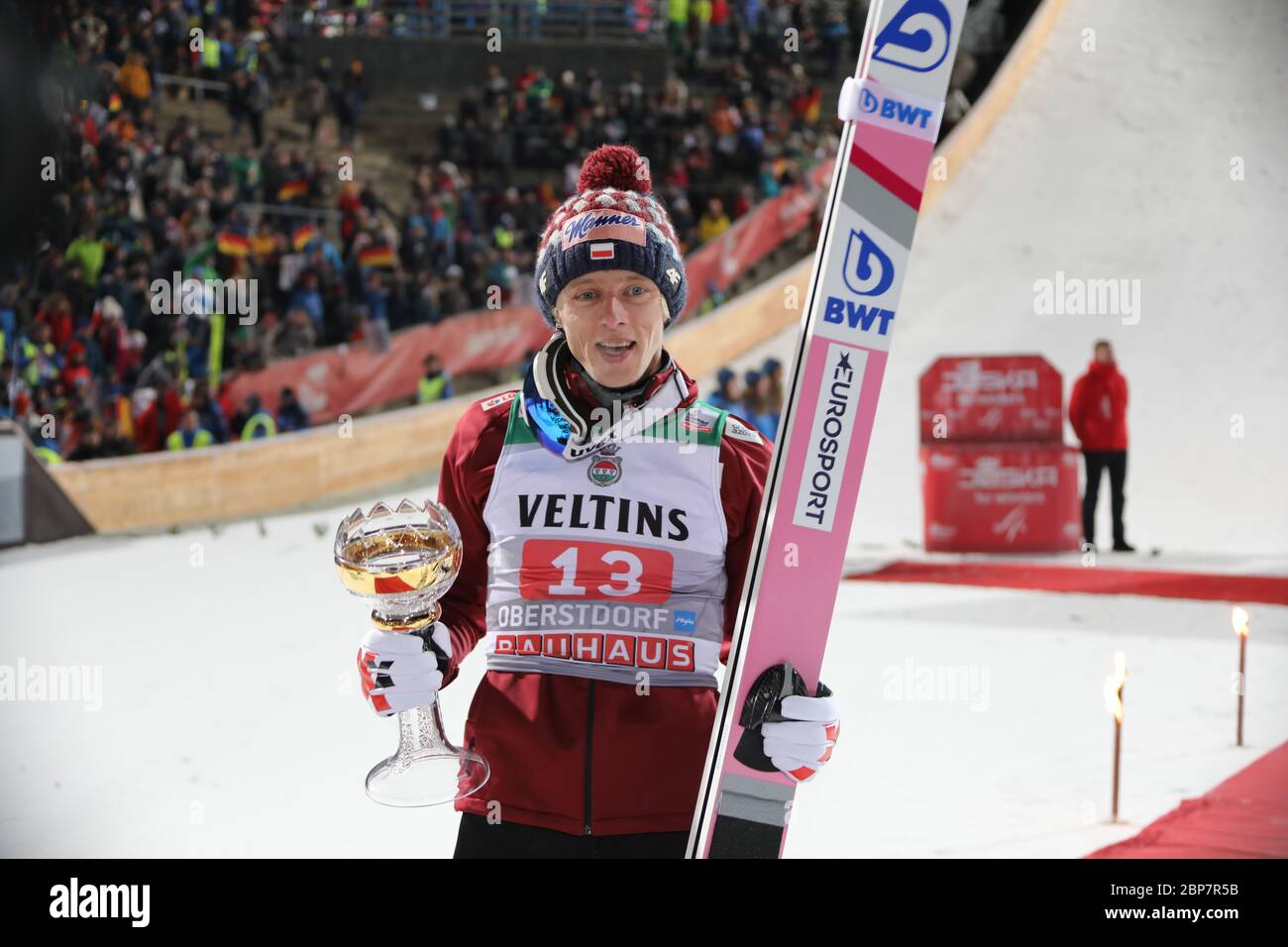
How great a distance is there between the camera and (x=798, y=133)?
1673cm

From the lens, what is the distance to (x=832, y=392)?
2055 millimetres

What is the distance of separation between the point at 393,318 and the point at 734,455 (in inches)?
444

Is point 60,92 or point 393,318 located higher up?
point 60,92

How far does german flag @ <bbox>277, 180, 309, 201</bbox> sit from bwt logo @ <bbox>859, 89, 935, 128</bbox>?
538 inches

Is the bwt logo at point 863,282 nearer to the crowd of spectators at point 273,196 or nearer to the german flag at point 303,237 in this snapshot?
the crowd of spectators at point 273,196

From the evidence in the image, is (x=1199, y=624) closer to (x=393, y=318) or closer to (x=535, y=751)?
(x=535, y=751)

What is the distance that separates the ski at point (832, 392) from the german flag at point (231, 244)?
1202cm

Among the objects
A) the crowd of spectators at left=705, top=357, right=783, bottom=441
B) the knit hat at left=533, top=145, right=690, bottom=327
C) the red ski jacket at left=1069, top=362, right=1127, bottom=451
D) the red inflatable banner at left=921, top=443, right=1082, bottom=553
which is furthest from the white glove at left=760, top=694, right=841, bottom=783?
the crowd of spectators at left=705, top=357, right=783, bottom=441

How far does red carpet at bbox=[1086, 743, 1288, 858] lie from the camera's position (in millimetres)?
3723

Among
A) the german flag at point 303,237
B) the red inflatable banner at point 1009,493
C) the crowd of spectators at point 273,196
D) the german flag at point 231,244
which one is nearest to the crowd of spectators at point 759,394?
the crowd of spectators at point 273,196

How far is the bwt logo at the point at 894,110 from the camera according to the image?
2018 mm

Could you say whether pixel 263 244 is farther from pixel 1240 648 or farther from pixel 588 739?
pixel 588 739

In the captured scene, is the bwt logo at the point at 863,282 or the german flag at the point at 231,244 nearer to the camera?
the bwt logo at the point at 863,282
